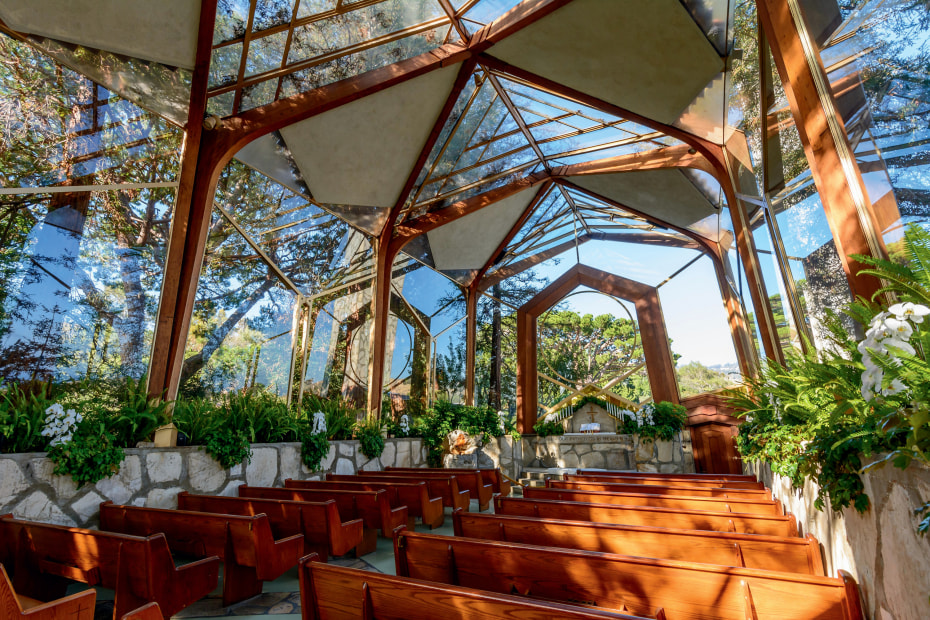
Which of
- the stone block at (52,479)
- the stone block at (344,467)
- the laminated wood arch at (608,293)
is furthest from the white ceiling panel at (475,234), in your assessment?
the stone block at (52,479)

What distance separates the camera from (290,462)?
238 inches

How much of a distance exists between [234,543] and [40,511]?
1.80m

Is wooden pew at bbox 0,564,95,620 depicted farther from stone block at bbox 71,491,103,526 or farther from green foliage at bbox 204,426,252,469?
green foliage at bbox 204,426,252,469

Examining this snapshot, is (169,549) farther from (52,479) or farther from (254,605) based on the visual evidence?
(52,479)

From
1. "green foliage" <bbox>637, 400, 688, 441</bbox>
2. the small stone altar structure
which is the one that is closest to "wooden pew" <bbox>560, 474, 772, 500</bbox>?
"green foliage" <bbox>637, 400, 688, 441</bbox>

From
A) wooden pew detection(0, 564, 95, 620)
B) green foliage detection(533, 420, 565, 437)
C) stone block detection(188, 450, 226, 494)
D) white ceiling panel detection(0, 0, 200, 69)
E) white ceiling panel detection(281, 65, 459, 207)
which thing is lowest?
wooden pew detection(0, 564, 95, 620)

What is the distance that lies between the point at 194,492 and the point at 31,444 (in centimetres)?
147

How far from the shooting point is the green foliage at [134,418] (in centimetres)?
429

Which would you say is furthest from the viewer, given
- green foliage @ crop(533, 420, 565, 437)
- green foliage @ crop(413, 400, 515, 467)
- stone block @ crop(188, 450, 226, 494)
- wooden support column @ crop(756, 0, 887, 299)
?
green foliage @ crop(533, 420, 565, 437)

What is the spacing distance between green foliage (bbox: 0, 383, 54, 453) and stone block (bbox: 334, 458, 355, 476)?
3880mm

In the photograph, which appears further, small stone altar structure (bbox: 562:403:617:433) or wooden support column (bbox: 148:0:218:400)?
small stone altar structure (bbox: 562:403:617:433)

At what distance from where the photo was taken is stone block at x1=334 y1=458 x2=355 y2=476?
702cm

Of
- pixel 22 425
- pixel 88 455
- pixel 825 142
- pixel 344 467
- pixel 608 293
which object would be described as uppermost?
A: pixel 608 293

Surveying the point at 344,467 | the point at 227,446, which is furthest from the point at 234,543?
the point at 344,467
